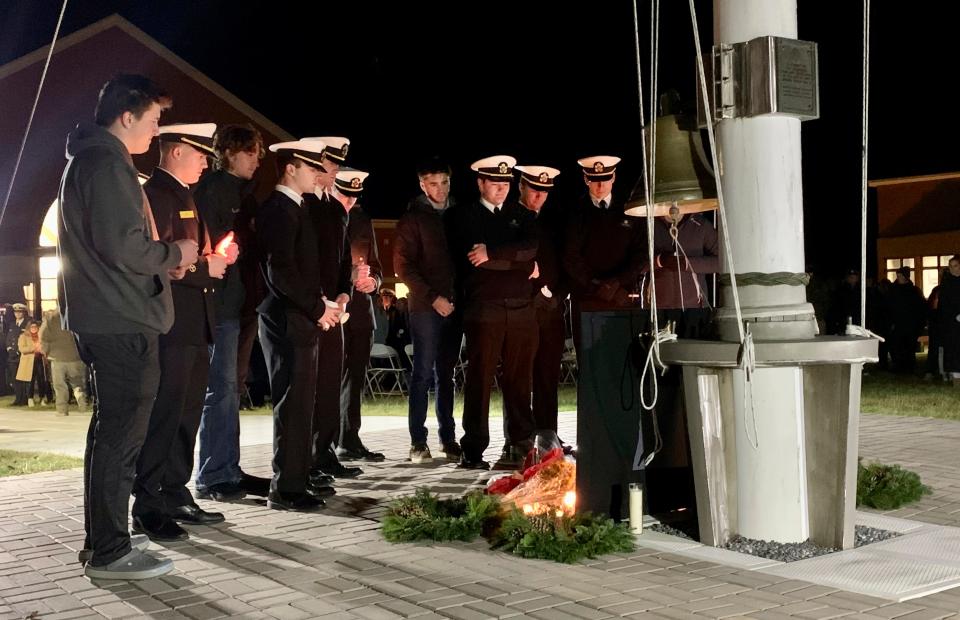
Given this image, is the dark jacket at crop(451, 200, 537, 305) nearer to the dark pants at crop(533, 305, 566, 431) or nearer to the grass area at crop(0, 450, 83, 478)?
the dark pants at crop(533, 305, 566, 431)

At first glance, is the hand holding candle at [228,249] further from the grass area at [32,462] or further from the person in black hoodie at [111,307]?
the grass area at [32,462]

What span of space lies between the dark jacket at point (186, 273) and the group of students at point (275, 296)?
10 millimetres

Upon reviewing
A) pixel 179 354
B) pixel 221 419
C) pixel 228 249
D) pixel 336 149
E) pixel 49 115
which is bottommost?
pixel 221 419

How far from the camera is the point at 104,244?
475 cm

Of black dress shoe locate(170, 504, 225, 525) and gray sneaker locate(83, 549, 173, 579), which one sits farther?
black dress shoe locate(170, 504, 225, 525)

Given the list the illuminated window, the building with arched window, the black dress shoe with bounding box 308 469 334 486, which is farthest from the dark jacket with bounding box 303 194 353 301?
the illuminated window

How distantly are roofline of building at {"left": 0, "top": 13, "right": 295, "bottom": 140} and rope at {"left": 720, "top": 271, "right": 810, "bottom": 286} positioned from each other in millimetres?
20886

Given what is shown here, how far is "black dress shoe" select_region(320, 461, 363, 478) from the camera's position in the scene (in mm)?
7555

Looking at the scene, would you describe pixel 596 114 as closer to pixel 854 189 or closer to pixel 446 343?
pixel 854 189

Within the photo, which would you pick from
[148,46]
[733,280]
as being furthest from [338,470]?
[148,46]

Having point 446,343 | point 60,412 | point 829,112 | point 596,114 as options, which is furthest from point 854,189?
point 446,343

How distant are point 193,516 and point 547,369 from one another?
351cm

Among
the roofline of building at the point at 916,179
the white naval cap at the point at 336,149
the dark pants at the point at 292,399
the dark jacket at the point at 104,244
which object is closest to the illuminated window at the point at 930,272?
the roofline of building at the point at 916,179

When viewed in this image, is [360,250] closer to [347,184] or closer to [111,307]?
[347,184]
